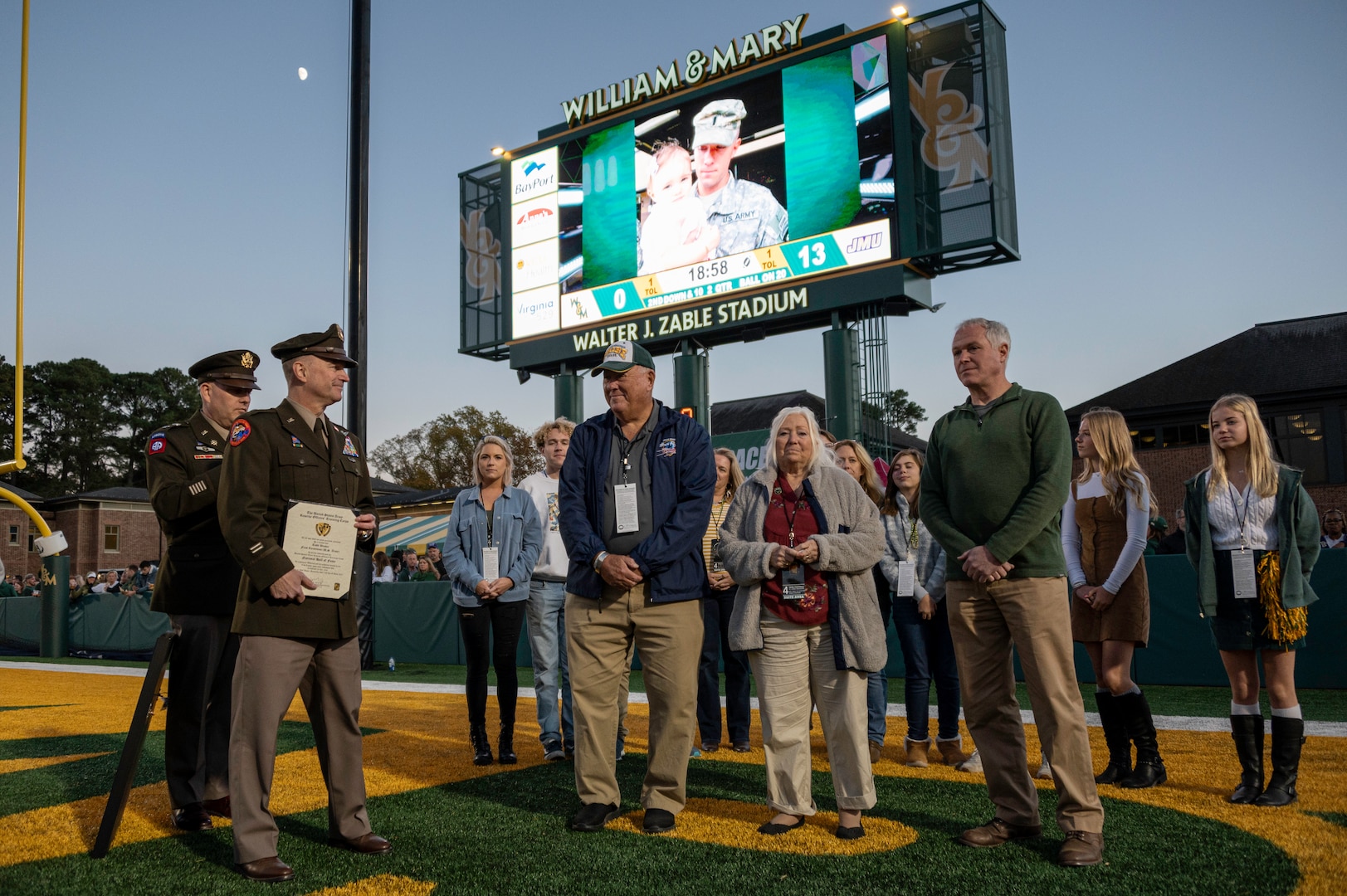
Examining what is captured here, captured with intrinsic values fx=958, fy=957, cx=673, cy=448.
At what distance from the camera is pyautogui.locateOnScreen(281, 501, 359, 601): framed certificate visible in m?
3.70

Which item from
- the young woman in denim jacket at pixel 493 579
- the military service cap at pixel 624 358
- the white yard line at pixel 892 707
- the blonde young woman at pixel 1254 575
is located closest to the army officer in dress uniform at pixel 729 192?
the white yard line at pixel 892 707

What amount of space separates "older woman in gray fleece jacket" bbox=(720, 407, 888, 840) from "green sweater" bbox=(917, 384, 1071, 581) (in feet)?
1.32

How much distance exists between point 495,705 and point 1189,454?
29902mm

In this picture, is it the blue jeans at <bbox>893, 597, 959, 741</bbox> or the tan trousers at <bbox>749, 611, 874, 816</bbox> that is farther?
the blue jeans at <bbox>893, 597, 959, 741</bbox>

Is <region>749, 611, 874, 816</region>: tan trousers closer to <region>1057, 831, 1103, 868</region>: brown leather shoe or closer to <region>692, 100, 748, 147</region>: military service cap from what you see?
<region>1057, 831, 1103, 868</region>: brown leather shoe

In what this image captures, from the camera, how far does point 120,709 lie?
9086 millimetres

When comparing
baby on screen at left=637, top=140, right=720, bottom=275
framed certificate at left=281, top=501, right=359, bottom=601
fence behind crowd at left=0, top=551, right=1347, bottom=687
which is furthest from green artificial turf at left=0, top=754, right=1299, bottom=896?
baby on screen at left=637, top=140, right=720, bottom=275

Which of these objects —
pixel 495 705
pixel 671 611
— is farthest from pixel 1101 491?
pixel 495 705

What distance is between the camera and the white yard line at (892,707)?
6.58m

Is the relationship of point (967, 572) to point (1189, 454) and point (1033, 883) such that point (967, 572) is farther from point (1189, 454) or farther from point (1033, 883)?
point (1189, 454)

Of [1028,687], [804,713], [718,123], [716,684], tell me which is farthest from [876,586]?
[718,123]

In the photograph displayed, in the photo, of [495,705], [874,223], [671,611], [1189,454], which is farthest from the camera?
[1189,454]

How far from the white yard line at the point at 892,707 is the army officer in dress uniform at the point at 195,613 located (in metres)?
2.29

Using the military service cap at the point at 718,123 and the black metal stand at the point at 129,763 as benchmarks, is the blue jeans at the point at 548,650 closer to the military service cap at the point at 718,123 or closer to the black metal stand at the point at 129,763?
the black metal stand at the point at 129,763
